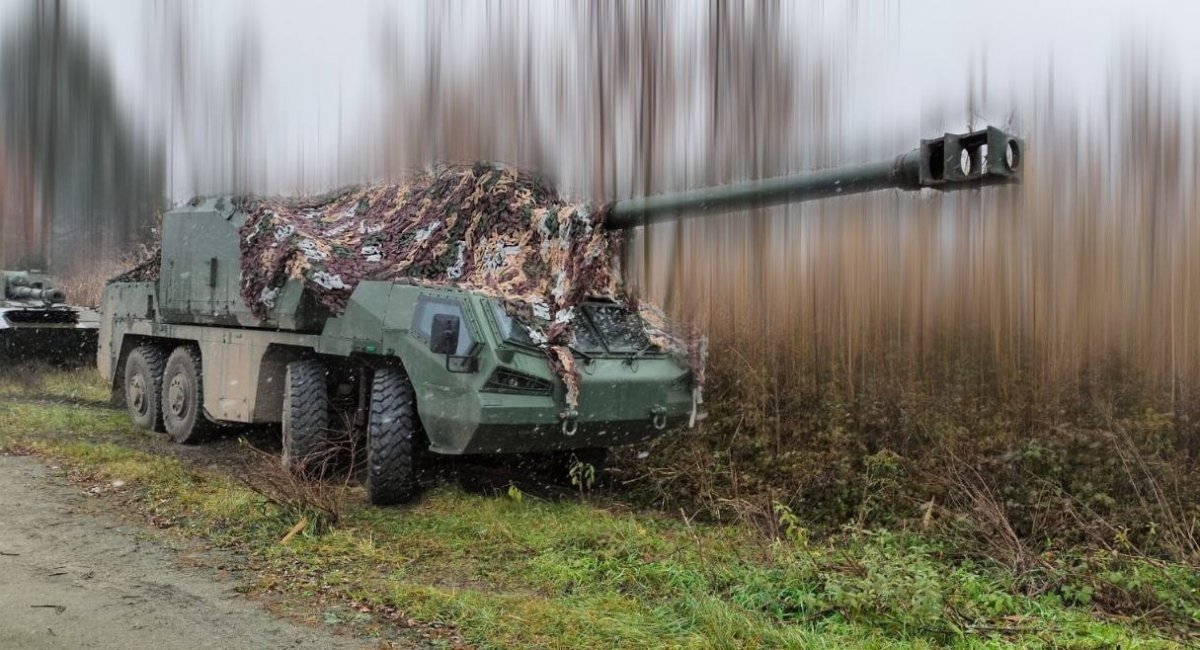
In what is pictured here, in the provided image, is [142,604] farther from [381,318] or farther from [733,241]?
[733,241]

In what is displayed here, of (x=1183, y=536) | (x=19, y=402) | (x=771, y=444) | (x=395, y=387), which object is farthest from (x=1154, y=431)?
(x=19, y=402)

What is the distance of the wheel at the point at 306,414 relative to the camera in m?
7.27

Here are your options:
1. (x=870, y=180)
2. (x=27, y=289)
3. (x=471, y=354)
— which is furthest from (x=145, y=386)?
(x=870, y=180)

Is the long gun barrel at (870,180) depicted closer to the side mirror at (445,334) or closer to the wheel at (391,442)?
the side mirror at (445,334)

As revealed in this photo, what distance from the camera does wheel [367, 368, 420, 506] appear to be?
21.2ft

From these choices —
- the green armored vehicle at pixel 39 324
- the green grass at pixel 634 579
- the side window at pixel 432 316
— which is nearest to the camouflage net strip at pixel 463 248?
the side window at pixel 432 316

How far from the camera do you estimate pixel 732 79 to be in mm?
6035

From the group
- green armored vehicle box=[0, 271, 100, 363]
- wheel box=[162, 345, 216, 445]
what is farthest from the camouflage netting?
green armored vehicle box=[0, 271, 100, 363]

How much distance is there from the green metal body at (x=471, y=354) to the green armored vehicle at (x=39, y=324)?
22.3ft

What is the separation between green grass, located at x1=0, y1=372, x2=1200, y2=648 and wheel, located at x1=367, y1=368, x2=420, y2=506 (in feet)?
0.45

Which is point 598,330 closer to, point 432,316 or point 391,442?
point 432,316

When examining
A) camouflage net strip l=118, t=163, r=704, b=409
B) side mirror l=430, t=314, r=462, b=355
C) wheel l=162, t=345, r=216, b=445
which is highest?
camouflage net strip l=118, t=163, r=704, b=409

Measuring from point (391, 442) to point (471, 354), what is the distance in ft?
3.02

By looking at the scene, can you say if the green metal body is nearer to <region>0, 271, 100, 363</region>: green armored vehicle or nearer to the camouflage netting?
the camouflage netting
